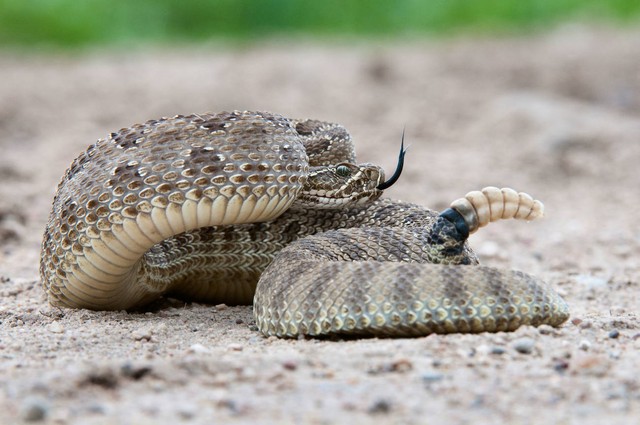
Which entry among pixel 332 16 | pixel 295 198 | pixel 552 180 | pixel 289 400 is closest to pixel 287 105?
pixel 552 180

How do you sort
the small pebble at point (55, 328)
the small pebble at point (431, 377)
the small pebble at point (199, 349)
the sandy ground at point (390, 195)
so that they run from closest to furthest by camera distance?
1. the sandy ground at point (390, 195)
2. the small pebble at point (431, 377)
3. the small pebble at point (199, 349)
4. the small pebble at point (55, 328)

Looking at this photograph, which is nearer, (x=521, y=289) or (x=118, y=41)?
(x=521, y=289)

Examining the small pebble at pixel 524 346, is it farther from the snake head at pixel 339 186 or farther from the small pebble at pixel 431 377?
the snake head at pixel 339 186

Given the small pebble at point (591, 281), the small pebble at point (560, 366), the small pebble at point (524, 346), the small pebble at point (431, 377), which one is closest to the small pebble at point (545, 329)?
the small pebble at point (524, 346)

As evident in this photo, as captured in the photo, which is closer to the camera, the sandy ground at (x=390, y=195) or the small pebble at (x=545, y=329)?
the sandy ground at (x=390, y=195)

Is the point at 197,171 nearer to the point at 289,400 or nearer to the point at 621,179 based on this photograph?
the point at 289,400

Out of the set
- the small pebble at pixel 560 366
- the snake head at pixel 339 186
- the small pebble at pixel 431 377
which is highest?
the snake head at pixel 339 186

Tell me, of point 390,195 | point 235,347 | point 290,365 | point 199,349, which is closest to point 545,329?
point 290,365

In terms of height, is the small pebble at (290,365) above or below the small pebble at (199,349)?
above

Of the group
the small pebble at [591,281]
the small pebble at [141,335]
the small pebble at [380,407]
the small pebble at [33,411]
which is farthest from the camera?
Result: the small pebble at [591,281]
